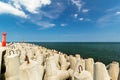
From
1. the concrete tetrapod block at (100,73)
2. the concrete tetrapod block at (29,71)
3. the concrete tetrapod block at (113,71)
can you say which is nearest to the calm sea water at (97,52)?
the concrete tetrapod block at (113,71)

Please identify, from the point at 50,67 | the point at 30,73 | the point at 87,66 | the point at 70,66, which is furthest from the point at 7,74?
the point at 70,66

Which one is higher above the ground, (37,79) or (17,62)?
(17,62)

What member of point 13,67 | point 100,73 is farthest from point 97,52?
point 13,67

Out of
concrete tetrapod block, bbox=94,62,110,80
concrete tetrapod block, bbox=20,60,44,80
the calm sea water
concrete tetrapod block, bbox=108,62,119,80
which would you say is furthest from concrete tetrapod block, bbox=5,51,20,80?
the calm sea water

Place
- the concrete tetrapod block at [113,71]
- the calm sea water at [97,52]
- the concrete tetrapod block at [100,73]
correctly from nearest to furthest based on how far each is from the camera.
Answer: the concrete tetrapod block at [100,73] < the concrete tetrapod block at [113,71] < the calm sea water at [97,52]

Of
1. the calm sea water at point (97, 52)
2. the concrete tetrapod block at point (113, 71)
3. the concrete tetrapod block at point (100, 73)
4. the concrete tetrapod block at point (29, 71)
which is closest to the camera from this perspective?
the concrete tetrapod block at point (29, 71)

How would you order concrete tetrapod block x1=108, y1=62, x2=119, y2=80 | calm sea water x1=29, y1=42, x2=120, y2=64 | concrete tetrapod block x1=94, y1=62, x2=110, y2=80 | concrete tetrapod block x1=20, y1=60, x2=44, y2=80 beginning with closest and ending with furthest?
concrete tetrapod block x1=20, y1=60, x2=44, y2=80, concrete tetrapod block x1=94, y1=62, x2=110, y2=80, concrete tetrapod block x1=108, y1=62, x2=119, y2=80, calm sea water x1=29, y1=42, x2=120, y2=64

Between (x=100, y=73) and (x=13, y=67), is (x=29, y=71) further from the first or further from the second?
(x=100, y=73)

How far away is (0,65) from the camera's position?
4.32 m

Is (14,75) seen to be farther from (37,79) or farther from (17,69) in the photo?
(37,79)

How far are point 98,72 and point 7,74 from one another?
5.08ft

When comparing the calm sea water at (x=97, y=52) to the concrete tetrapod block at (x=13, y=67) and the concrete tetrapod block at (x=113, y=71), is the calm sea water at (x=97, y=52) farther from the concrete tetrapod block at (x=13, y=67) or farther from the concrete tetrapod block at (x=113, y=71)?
the concrete tetrapod block at (x=13, y=67)

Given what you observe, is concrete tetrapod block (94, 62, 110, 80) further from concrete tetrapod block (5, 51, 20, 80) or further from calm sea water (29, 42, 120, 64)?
calm sea water (29, 42, 120, 64)

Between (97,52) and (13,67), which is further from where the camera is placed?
(97,52)
